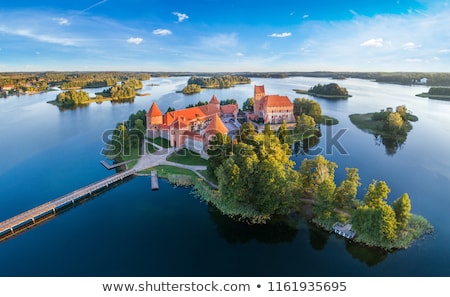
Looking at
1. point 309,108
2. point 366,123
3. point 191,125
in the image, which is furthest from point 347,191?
point 366,123

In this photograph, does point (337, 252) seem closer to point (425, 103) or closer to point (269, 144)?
point (269, 144)

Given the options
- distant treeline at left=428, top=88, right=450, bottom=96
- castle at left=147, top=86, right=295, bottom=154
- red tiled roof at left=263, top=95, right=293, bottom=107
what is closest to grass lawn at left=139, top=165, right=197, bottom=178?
castle at left=147, top=86, right=295, bottom=154

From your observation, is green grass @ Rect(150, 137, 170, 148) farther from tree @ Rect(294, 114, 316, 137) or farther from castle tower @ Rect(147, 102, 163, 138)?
tree @ Rect(294, 114, 316, 137)

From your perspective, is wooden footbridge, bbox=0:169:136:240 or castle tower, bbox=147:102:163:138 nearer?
wooden footbridge, bbox=0:169:136:240

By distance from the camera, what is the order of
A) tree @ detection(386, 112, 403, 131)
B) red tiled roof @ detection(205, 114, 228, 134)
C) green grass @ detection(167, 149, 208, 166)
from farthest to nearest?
tree @ detection(386, 112, 403, 131) → red tiled roof @ detection(205, 114, 228, 134) → green grass @ detection(167, 149, 208, 166)

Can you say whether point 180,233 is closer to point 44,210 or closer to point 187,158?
point 44,210

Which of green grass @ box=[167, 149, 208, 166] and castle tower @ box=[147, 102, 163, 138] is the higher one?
castle tower @ box=[147, 102, 163, 138]

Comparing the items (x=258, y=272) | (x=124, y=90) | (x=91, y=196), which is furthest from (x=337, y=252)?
(x=124, y=90)
